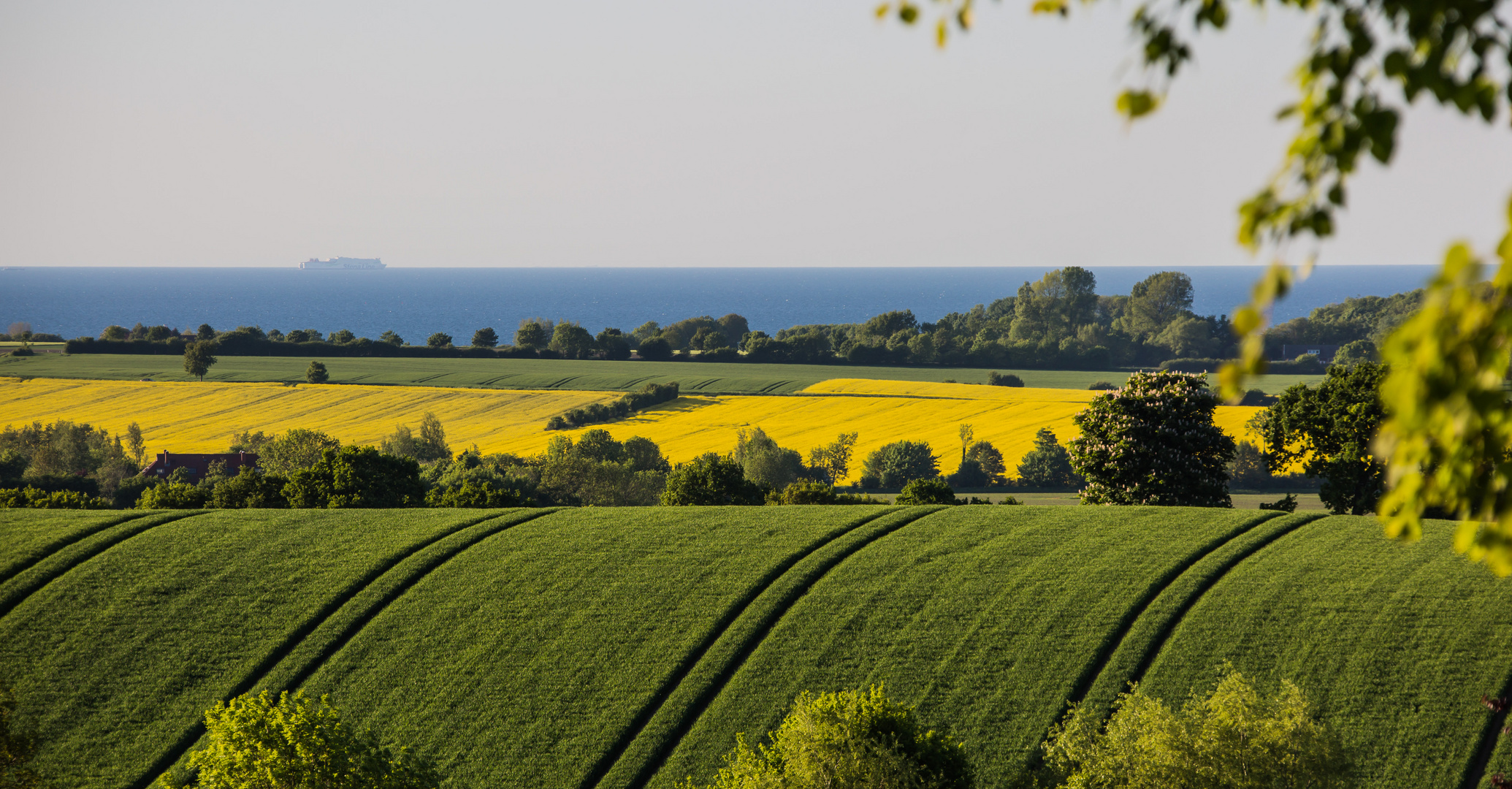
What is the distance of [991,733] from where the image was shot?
93.4 feet

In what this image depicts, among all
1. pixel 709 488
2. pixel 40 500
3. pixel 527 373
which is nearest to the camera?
pixel 40 500

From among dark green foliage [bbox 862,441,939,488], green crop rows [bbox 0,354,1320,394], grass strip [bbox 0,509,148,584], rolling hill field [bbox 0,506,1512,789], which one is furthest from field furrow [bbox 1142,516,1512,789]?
green crop rows [bbox 0,354,1320,394]

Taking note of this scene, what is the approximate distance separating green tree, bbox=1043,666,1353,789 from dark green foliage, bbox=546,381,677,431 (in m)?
80.9

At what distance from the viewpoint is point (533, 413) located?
104750 millimetres

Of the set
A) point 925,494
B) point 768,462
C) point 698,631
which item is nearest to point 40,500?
point 698,631

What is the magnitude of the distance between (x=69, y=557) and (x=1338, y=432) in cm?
5252

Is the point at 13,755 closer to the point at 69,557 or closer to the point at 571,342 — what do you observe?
the point at 69,557

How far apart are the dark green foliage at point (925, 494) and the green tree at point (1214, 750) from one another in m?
33.2

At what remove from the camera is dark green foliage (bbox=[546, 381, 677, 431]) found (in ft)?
326

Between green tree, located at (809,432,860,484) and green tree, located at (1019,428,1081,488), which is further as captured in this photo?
green tree, located at (809,432,860,484)

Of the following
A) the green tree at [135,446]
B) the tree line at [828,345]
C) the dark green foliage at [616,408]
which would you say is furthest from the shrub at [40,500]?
the tree line at [828,345]

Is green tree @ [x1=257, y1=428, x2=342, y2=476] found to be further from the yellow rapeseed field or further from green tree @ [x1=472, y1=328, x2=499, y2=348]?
green tree @ [x1=472, y1=328, x2=499, y2=348]

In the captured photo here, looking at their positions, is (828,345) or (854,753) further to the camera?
(828,345)

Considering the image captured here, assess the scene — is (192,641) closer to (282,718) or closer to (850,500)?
(282,718)
